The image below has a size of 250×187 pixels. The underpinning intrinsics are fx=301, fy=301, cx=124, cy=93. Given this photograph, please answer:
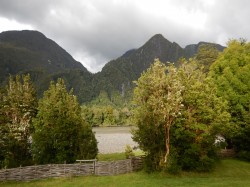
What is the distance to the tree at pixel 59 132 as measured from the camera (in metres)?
30.5

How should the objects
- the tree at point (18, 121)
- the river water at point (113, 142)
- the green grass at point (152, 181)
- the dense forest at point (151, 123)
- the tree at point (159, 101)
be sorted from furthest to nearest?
the river water at point (113, 142), the tree at point (18, 121), the dense forest at point (151, 123), the tree at point (159, 101), the green grass at point (152, 181)

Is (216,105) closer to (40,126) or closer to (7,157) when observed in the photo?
(40,126)

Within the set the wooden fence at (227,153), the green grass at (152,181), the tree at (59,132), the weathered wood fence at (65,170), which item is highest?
the tree at (59,132)

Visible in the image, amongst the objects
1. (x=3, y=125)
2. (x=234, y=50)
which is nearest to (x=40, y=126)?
(x=3, y=125)

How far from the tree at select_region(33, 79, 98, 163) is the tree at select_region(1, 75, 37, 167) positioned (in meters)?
1.76

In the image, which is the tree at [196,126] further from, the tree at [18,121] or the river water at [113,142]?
the tree at [18,121]

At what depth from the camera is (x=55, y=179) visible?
88.3 feet

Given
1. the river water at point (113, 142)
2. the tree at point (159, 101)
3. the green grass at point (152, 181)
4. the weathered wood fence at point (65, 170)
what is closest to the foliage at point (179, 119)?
the tree at point (159, 101)

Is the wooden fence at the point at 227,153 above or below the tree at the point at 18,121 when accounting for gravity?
below

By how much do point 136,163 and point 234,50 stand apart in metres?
21.9

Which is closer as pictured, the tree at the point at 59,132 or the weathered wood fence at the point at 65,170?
the weathered wood fence at the point at 65,170

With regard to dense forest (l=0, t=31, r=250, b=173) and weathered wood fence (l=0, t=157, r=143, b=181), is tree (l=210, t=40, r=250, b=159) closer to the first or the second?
dense forest (l=0, t=31, r=250, b=173)

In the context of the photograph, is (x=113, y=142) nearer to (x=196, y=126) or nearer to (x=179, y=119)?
(x=179, y=119)

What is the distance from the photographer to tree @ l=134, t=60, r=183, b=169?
27.8 m
